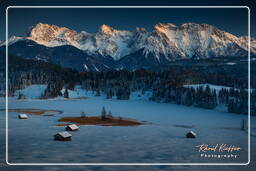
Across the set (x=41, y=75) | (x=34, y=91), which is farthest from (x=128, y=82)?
(x=41, y=75)

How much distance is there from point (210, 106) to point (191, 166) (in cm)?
4911

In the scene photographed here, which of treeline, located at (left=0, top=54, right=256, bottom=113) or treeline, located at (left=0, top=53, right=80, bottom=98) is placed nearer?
treeline, located at (left=0, top=54, right=256, bottom=113)

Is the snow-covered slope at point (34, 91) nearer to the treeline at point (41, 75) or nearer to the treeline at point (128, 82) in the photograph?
the treeline at point (128, 82)

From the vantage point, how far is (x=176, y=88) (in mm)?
81625

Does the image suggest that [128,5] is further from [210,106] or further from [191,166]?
[210,106]

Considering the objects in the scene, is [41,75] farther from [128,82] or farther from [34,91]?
[128,82]

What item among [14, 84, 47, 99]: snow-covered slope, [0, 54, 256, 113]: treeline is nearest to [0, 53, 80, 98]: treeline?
[0, 54, 256, 113]: treeline

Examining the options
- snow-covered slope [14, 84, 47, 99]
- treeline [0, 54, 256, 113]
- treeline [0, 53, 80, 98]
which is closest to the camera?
treeline [0, 54, 256, 113]

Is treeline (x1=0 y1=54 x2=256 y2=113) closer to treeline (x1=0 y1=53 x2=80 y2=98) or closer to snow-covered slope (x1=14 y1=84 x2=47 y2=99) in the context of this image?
treeline (x1=0 y1=53 x2=80 y2=98)

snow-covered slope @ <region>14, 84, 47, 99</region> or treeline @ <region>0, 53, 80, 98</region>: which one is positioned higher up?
treeline @ <region>0, 53, 80, 98</region>

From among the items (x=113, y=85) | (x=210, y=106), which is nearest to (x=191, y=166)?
(x=210, y=106)

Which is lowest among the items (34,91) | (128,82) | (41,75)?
(34,91)

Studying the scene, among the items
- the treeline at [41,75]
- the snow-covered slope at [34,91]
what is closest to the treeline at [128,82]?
the treeline at [41,75]

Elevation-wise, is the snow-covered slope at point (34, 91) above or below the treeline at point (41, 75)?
below
